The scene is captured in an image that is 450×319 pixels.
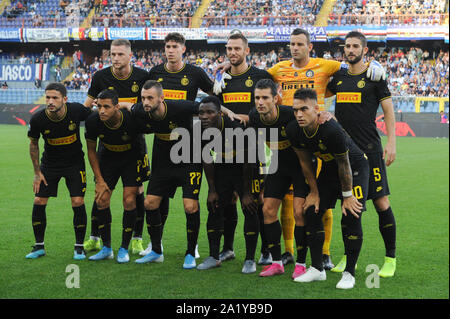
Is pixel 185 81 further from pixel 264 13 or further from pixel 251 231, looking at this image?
pixel 264 13

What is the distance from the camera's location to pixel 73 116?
743cm

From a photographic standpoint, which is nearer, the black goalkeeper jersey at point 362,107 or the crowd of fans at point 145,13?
the black goalkeeper jersey at point 362,107

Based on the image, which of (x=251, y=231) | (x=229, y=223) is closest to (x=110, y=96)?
(x=229, y=223)

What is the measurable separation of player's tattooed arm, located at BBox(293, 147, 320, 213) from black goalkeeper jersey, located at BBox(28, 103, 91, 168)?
2755mm

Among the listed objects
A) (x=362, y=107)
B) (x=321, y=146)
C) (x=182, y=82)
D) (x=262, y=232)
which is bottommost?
(x=262, y=232)

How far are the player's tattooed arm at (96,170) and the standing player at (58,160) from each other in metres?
0.23

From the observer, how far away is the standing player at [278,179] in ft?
21.5

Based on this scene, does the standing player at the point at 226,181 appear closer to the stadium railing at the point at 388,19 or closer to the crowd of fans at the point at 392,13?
the stadium railing at the point at 388,19

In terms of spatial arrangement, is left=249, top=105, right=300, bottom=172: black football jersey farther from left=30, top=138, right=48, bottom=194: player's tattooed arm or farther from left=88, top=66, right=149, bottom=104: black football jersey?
left=30, top=138, right=48, bottom=194: player's tattooed arm

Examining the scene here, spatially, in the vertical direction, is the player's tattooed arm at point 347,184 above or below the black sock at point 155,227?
above

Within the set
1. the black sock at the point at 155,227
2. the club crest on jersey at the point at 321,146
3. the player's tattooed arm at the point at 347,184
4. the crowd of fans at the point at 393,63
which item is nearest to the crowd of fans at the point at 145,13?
the crowd of fans at the point at 393,63

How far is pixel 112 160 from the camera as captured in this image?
7527 mm

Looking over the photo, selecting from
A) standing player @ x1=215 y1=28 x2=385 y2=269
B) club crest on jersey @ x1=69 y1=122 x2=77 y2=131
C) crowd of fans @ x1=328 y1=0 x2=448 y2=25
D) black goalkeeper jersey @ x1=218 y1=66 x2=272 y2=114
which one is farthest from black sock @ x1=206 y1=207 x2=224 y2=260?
crowd of fans @ x1=328 y1=0 x2=448 y2=25

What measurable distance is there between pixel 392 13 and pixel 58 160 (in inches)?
1180
